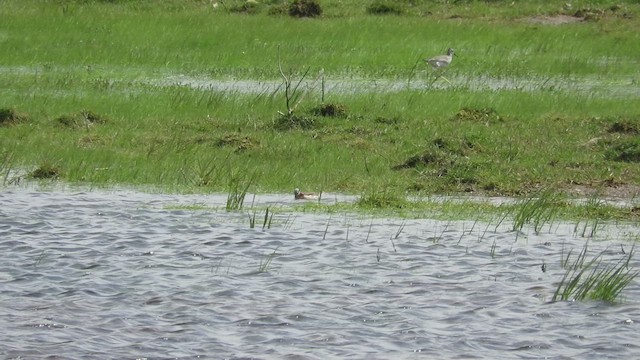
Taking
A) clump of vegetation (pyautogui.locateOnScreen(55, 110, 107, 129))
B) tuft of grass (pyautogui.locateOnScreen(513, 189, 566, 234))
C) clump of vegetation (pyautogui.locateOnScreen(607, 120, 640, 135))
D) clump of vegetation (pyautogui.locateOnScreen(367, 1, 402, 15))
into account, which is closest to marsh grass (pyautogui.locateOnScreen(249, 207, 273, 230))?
tuft of grass (pyautogui.locateOnScreen(513, 189, 566, 234))

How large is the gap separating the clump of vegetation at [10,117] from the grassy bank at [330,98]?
0.03 metres

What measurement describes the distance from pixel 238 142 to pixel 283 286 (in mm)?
5705

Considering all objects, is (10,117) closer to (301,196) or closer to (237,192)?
(237,192)

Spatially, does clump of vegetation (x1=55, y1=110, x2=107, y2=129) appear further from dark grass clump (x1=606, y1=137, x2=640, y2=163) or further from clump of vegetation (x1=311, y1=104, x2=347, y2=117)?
dark grass clump (x1=606, y1=137, x2=640, y2=163)

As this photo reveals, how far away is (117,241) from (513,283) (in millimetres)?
3451

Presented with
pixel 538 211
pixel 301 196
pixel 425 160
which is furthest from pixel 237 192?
pixel 538 211

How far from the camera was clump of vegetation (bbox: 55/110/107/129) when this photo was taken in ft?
54.2

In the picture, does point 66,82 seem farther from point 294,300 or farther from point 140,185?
point 294,300

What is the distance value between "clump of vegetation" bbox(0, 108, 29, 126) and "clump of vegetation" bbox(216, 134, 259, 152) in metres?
2.83

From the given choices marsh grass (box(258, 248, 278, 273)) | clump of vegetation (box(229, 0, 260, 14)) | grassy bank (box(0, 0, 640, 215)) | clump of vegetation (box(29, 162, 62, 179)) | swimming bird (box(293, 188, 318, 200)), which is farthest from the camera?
clump of vegetation (box(229, 0, 260, 14))

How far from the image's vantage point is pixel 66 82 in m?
19.7

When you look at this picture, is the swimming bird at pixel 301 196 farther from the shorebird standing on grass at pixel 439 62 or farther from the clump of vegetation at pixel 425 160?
the shorebird standing on grass at pixel 439 62

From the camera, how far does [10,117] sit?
16578mm

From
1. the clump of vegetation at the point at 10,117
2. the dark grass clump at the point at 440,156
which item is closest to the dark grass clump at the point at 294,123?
the dark grass clump at the point at 440,156
